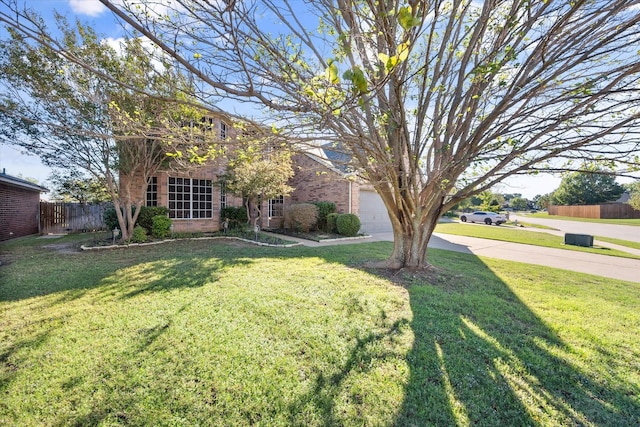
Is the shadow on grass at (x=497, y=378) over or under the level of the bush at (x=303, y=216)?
under

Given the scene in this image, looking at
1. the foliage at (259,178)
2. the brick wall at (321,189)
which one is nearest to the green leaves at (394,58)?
the foliage at (259,178)

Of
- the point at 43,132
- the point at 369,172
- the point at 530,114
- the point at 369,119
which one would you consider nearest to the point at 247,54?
the point at 369,119

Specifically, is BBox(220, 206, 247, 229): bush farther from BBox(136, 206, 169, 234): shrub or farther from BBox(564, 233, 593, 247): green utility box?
BBox(564, 233, 593, 247): green utility box

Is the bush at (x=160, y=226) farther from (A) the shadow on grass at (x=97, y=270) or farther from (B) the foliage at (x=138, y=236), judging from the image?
(A) the shadow on grass at (x=97, y=270)

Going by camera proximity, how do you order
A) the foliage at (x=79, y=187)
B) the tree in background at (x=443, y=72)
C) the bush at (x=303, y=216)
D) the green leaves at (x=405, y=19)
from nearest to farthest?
1. the green leaves at (x=405, y=19)
2. the tree in background at (x=443, y=72)
3. the foliage at (x=79, y=187)
4. the bush at (x=303, y=216)

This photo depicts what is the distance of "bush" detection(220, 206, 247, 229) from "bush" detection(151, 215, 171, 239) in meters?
2.93

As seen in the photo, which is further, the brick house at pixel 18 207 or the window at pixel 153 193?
the window at pixel 153 193

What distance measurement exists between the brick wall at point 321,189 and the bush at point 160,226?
19.9 feet

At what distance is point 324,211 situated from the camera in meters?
13.8

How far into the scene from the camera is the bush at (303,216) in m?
13.1

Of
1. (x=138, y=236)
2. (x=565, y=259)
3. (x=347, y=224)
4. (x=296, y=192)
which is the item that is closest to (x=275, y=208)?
(x=296, y=192)

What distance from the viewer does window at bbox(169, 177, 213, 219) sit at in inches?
480

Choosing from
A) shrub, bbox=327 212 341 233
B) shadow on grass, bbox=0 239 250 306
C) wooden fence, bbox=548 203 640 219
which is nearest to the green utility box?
shrub, bbox=327 212 341 233

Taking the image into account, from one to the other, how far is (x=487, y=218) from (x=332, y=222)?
21162 mm
